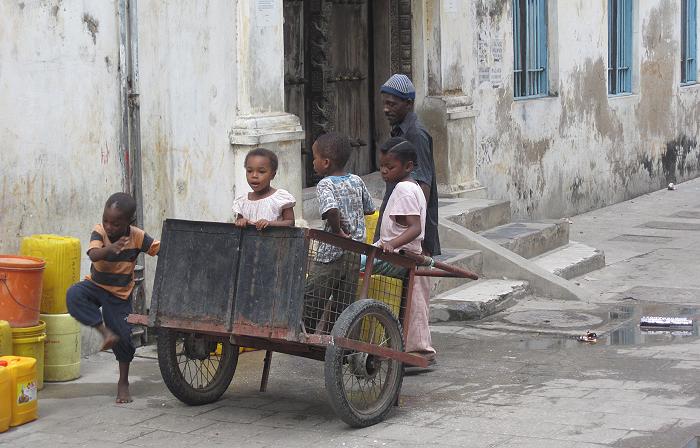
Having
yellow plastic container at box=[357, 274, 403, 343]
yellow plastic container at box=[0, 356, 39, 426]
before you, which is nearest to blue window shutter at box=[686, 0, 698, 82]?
yellow plastic container at box=[357, 274, 403, 343]

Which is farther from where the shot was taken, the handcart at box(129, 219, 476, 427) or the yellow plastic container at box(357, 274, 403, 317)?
the yellow plastic container at box(357, 274, 403, 317)

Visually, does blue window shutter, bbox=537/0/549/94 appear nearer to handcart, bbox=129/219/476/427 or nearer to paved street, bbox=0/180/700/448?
paved street, bbox=0/180/700/448

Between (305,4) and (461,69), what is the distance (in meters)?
1.91

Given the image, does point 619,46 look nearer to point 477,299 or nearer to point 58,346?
→ point 477,299

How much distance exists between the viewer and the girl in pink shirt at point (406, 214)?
7105mm

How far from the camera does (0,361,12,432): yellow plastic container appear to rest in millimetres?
6387

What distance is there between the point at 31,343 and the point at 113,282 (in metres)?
0.66

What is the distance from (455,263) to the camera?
32.6 feet

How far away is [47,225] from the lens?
7.91 meters

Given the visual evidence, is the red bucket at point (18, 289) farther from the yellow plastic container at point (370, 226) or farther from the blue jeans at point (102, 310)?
the yellow plastic container at point (370, 226)

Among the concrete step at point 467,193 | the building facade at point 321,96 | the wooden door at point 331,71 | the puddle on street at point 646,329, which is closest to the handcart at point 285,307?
the building facade at point 321,96

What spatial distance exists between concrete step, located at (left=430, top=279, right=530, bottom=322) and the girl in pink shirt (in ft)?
6.13

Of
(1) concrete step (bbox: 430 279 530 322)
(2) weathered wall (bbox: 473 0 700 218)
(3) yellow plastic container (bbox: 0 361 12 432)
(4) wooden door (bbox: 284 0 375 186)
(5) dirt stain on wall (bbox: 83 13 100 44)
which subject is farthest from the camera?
(2) weathered wall (bbox: 473 0 700 218)

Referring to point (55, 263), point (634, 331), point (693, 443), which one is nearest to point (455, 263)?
point (634, 331)
